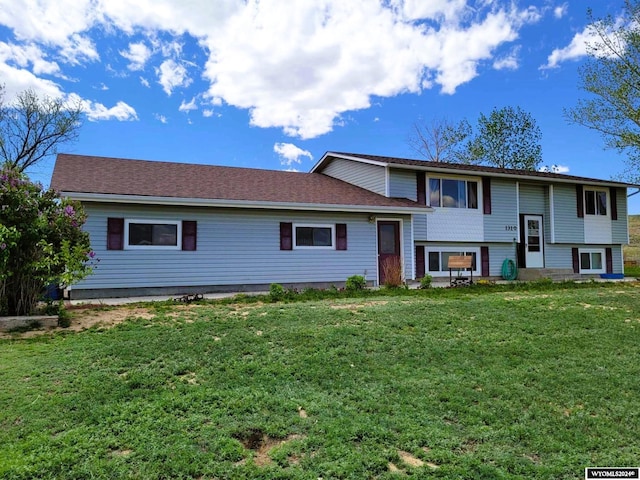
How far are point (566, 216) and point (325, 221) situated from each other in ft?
35.1

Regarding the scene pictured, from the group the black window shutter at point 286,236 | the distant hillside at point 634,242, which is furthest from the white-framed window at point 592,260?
the black window shutter at point 286,236

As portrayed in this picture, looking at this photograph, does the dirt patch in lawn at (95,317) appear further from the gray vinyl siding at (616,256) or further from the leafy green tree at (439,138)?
the leafy green tree at (439,138)

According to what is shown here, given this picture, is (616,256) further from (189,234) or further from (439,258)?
(189,234)

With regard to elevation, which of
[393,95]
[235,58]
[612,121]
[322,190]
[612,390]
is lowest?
[612,390]

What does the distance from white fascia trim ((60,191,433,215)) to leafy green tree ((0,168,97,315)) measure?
2.31m

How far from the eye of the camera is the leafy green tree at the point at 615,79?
1742 cm

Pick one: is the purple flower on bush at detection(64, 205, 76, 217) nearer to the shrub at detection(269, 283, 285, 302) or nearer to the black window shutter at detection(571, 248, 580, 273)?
the shrub at detection(269, 283, 285, 302)

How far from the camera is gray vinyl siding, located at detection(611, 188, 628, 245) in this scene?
17984 mm

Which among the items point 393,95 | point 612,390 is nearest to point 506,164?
point 393,95

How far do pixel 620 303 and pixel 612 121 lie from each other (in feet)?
44.6

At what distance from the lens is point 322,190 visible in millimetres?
14164

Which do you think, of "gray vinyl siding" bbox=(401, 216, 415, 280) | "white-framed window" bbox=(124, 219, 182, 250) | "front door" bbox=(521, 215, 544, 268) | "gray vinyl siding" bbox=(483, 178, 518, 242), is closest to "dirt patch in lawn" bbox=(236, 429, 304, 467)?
"white-framed window" bbox=(124, 219, 182, 250)

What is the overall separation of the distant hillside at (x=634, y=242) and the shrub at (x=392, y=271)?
22873 millimetres

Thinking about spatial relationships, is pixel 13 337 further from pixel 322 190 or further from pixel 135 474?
pixel 322 190
